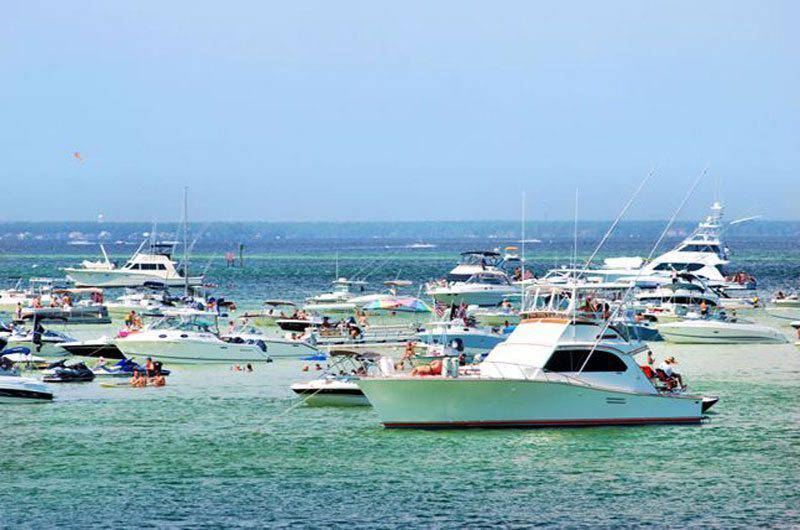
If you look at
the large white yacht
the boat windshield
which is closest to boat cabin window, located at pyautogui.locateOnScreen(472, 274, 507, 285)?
the large white yacht

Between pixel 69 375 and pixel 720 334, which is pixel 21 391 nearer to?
pixel 69 375

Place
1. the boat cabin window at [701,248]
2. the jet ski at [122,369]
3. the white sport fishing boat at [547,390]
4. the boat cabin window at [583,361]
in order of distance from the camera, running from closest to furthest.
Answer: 1. the white sport fishing boat at [547,390]
2. the boat cabin window at [583,361]
3. the jet ski at [122,369]
4. the boat cabin window at [701,248]

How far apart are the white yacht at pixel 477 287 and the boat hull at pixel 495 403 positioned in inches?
2686

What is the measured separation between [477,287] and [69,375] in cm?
6131

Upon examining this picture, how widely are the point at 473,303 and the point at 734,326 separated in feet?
130

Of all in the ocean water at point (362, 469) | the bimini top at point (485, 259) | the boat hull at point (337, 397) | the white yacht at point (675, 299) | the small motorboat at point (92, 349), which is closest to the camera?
the ocean water at point (362, 469)

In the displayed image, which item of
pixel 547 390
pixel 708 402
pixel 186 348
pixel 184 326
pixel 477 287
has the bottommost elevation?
pixel 186 348

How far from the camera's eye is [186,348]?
227 feet

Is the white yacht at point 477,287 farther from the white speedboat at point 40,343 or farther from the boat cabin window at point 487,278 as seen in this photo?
the white speedboat at point 40,343

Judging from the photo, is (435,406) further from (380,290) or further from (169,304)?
(380,290)

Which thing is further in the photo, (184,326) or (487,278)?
(487,278)

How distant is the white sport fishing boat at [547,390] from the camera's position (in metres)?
45.4

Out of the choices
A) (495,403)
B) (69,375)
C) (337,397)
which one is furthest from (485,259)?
(495,403)

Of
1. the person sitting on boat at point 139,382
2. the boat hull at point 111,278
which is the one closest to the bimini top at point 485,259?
the boat hull at point 111,278
